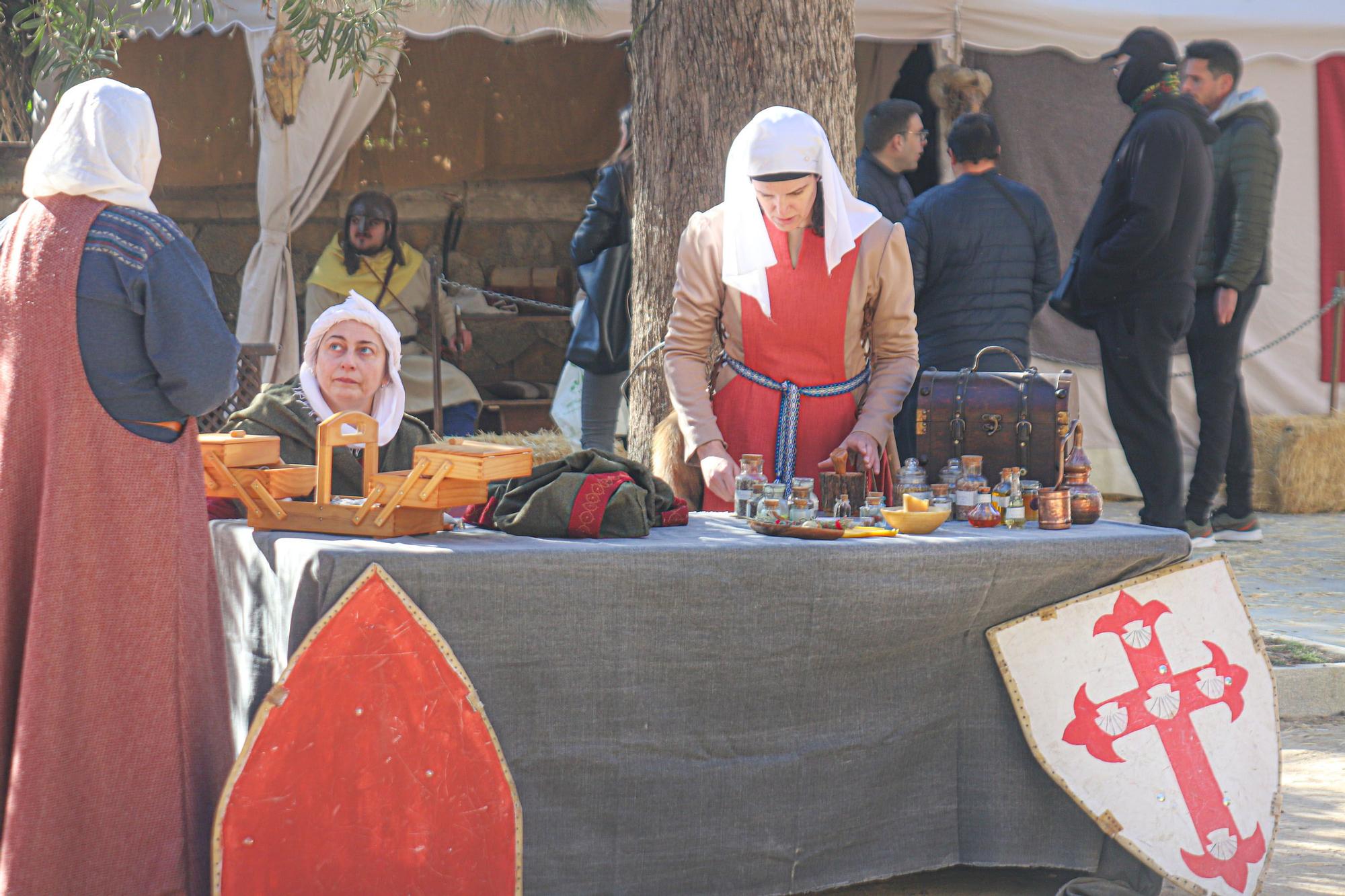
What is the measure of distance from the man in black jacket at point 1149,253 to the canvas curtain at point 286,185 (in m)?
3.68

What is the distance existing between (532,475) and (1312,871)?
1867 mm

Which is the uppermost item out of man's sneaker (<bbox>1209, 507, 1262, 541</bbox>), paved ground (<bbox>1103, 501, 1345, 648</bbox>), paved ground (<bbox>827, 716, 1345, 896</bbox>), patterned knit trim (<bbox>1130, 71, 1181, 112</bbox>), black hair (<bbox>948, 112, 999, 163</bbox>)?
patterned knit trim (<bbox>1130, 71, 1181, 112</bbox>)

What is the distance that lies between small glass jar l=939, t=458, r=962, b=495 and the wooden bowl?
0.26 meters

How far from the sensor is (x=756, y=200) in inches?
135

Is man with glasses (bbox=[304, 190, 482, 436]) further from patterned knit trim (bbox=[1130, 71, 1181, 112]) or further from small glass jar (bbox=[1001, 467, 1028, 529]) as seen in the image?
small glass jar (bbox=[1001, 467, 1028, 529])

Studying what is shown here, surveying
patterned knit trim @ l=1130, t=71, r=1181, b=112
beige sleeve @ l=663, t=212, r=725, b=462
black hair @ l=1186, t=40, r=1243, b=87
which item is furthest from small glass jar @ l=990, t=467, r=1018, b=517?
black hair @ l=1186, t=40, r=1243, b=87

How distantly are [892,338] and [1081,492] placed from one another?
64 centimetres

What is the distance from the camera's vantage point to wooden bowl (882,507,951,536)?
2943 mm

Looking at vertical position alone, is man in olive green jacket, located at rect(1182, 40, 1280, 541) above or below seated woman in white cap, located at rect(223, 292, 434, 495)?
above

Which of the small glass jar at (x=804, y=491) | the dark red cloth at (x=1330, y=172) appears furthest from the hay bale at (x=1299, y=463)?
the small glass jar at (x=804, y=491)

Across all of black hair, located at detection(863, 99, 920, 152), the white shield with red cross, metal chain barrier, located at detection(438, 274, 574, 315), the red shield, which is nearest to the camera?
the red shield

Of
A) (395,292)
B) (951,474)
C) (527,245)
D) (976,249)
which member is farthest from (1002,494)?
(527,245)

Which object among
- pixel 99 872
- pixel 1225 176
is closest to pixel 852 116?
pixel 1225 176

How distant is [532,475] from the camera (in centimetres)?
289
